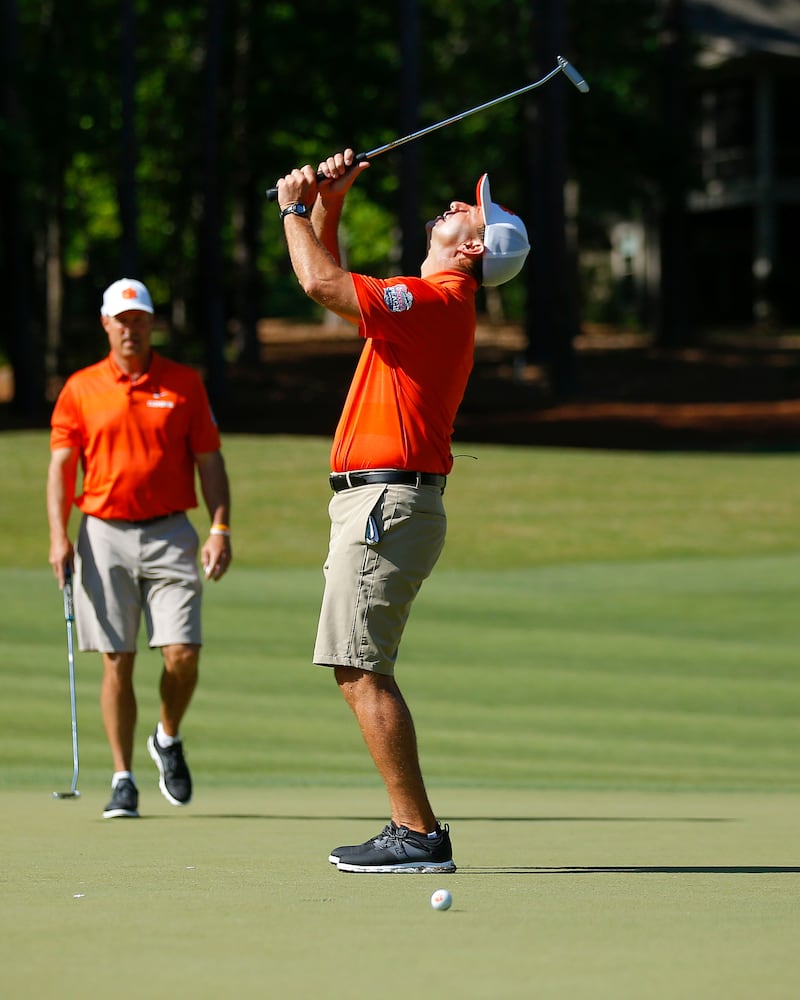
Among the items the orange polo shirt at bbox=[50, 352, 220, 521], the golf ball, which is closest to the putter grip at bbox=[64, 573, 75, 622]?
the orange polo shirt at bbox=[50, 352, 220, 521]

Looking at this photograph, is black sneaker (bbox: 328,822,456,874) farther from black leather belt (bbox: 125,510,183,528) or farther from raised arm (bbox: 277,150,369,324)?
black leather belt (bbox: 125,510,183,528)

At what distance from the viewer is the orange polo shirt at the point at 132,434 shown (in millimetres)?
7613

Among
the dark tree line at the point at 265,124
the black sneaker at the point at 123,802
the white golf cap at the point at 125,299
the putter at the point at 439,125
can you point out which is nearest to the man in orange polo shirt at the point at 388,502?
the putter at the point at 439,125

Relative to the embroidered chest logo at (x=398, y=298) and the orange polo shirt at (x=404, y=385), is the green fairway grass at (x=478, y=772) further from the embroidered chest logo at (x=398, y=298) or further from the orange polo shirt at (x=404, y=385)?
the embroidered chest logo at (x=398, y=298)

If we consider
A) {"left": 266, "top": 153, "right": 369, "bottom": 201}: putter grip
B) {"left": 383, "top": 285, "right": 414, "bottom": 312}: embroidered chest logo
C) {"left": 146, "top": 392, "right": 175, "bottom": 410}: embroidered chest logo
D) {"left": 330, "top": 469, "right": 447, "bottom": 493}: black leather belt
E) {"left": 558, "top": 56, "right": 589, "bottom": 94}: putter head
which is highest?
{"left": 558, "top": 56, "right": 589, "bottom": 94}: putter head

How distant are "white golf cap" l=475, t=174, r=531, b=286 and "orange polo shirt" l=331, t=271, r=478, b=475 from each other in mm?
185

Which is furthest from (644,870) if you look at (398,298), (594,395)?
(594,395)

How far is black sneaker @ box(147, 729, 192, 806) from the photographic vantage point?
24.9ft

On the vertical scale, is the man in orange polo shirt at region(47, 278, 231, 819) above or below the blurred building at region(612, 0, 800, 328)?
below

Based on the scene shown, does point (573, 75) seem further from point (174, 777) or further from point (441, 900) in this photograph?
point (174, 777)

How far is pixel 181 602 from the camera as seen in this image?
7.65 metres

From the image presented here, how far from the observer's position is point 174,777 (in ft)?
25.0

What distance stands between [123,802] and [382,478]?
2500 mm

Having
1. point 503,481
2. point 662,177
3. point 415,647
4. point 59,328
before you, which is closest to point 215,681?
point 415,647
